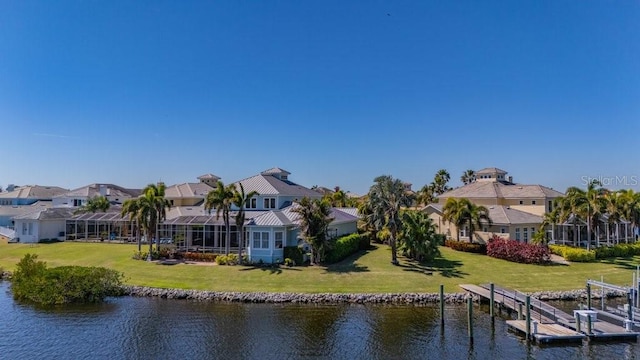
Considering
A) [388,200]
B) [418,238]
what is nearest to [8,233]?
[388,200]

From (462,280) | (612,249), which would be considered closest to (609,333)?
(462,280)

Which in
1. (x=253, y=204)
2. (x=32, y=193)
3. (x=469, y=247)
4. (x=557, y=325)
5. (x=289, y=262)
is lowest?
(x=557, y=325)

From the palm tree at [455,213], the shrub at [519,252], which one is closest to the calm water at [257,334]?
the shrub at [519,252]

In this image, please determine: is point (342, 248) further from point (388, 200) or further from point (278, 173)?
point (278, 173)

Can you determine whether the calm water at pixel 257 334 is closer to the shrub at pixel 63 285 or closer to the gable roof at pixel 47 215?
the shrub at pixel 63 285

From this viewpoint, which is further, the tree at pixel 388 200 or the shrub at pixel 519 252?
the shrub at pixel 519 252

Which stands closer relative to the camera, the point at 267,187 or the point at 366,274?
the point at 366,274

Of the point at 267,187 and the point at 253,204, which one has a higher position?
the point at 267,187

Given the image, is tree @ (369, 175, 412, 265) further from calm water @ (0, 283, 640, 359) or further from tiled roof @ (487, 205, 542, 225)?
tiled roof @ (487, 205, 542, 225)
